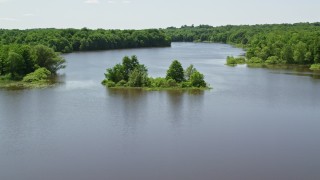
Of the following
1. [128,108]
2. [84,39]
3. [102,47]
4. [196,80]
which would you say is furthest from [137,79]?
[102,47]

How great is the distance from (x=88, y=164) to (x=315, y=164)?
9845 millimetres

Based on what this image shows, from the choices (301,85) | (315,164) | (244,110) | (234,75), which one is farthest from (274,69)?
(315,164)

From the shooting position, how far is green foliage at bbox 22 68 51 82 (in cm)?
3953

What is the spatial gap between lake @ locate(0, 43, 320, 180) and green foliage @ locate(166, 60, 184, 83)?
2676mm

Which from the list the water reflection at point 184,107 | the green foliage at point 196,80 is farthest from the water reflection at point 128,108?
the green foliage at point 196,80

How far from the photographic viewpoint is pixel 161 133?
22.9 metres

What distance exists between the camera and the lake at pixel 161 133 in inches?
714

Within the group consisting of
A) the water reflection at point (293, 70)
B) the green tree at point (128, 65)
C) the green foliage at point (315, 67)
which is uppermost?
the green tree at point (128, 65)

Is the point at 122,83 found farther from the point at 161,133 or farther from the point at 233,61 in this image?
the point at 233,61

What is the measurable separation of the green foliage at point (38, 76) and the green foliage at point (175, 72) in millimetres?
12531

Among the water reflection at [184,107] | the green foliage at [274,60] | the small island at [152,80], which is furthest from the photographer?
the green foliage at [274,60]

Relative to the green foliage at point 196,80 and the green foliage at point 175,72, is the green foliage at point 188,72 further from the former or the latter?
the green foliage at point 196,80

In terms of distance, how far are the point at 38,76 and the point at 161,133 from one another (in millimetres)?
21279

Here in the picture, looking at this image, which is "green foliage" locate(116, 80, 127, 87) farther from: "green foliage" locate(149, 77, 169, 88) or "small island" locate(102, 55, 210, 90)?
"green foliage" locate(149, 77, 169, 88)
